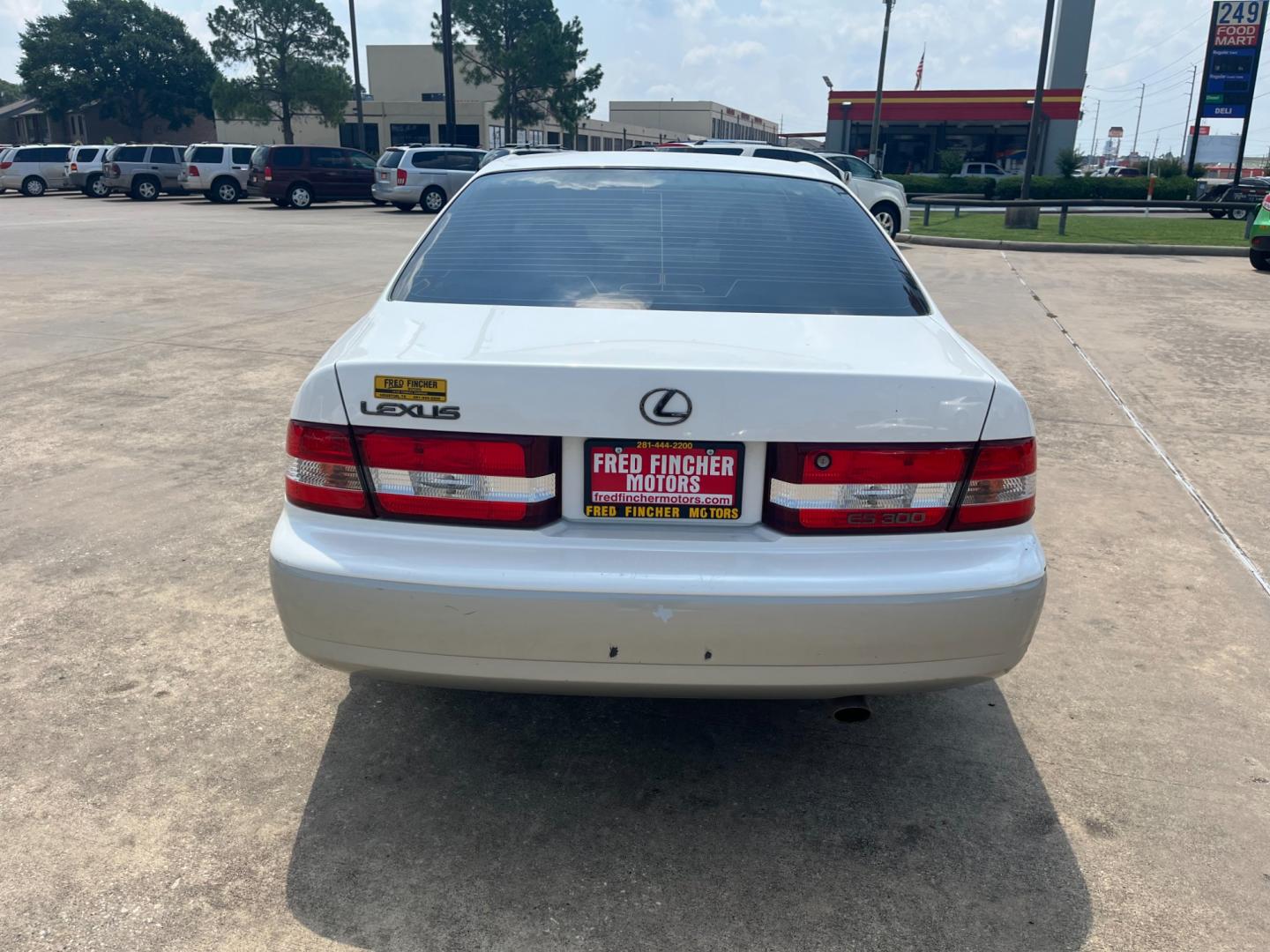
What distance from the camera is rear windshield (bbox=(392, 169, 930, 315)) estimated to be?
3.02 metres

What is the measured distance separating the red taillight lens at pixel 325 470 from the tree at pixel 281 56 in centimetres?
5925

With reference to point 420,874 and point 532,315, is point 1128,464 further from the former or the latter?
point 420,874

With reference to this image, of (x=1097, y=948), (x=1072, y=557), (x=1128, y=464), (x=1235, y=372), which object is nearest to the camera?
(x=1097, y=948)

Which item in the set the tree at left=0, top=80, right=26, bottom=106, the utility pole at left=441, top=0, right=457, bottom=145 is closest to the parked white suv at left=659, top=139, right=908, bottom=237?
the utility pole at left=441, top=0, right=457, bottom=145

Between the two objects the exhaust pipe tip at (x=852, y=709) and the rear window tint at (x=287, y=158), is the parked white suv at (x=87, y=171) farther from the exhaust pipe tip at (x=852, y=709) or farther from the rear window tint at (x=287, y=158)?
the exhaust pipe tip at (x=852, y=709)

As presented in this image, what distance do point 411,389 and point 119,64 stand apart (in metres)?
83.9

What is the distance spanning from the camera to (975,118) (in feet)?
196

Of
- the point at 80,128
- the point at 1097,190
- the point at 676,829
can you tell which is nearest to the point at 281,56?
the point at 80,128

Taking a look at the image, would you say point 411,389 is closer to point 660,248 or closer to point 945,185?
point 660,248

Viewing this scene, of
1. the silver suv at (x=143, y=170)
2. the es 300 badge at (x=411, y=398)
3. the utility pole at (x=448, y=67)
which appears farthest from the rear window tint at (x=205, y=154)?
the es 300 badge at (x=411, y=398)

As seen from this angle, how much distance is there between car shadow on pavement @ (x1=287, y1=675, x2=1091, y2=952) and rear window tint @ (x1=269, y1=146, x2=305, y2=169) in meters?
28.4

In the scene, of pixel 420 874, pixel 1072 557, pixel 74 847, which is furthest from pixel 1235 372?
pixel 74 847

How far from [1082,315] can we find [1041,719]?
924 centimetres

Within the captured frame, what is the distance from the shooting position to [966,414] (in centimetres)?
248
